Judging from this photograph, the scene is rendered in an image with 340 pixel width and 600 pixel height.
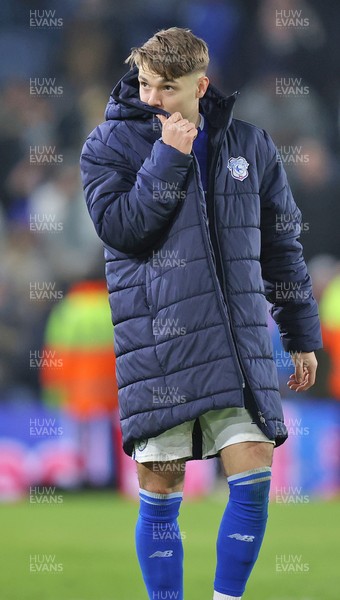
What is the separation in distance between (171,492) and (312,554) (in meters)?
1.60

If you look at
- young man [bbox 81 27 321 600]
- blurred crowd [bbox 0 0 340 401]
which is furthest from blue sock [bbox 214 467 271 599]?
blurred crowd [bbox 0 0 340 401]

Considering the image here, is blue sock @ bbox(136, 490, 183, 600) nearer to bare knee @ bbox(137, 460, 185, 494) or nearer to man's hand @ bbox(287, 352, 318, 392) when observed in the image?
bare knee @ bbox(137, 460, 185, 494)

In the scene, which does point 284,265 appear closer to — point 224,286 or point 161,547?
point 224,286

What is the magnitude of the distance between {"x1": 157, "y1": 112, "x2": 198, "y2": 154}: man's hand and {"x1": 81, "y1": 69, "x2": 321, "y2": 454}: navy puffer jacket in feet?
0.05

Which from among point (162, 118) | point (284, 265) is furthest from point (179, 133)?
point (284, 265)

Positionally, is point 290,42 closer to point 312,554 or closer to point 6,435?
point 6,435

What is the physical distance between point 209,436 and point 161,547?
0.90ft

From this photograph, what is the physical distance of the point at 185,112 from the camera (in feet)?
8.53

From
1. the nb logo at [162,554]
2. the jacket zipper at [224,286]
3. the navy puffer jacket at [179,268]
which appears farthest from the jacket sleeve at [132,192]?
the nb logo at [162,554]

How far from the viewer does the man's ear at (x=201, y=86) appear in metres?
2.62

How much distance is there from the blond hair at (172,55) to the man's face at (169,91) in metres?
0.01

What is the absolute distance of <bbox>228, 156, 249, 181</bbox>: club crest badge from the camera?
2.62 m

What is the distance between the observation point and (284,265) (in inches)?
111

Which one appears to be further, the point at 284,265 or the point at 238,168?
the point at 284,265
